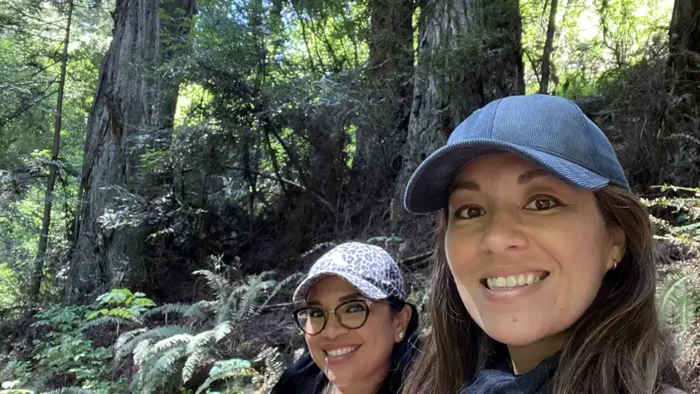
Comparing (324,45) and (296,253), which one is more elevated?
(324,45)

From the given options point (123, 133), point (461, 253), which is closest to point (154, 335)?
point (123, 133)

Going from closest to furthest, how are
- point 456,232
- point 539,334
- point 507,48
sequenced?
point 539,334, point 456,232, point 507,48

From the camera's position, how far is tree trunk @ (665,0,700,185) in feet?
13.4

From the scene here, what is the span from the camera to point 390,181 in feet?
21.9

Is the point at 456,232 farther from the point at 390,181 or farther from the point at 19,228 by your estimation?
the point at 19,228

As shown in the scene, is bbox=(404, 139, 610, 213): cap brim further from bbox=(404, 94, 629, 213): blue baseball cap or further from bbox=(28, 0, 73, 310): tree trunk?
bbox=(28, 0, 73, 310): tree trunk

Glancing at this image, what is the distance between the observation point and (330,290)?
7.05 feet

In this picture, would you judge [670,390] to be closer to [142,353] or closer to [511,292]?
[511,292]

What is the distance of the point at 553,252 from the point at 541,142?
23 cm

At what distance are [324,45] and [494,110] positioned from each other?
763 cm

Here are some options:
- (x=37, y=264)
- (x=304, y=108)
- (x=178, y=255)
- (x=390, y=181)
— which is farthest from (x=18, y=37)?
(x=390, y=181)

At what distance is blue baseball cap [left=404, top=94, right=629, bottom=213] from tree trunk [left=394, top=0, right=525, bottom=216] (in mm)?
3853

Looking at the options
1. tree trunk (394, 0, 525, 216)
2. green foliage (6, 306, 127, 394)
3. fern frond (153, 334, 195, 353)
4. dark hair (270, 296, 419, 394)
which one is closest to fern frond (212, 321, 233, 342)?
fern frond (153, 334, 195, 353)

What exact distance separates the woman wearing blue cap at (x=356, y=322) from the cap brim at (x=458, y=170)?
0.75 metres
